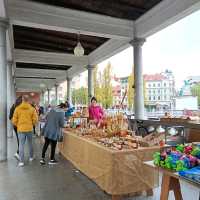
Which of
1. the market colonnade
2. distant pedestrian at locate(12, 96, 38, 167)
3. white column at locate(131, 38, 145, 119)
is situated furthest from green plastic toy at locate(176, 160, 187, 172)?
white column at locate(131, 38, 145, 119)

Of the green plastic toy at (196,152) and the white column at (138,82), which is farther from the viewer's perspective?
the white column at (138,82)

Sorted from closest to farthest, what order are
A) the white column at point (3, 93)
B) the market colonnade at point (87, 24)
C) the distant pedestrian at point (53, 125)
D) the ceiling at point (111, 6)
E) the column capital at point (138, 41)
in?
the distant pedestrian at point (53, 125), the white column at point (3, 93), the market colonnade at point (87, 24), the ceiling at point (111, 6), the column capital at point (138, 41)

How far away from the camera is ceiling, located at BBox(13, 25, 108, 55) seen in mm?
8372

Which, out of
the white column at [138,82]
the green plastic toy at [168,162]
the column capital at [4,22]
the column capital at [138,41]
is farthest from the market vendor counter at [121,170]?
the column capital at [138,41]

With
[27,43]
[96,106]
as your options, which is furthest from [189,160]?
[27,43]

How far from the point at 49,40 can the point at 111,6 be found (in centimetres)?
376

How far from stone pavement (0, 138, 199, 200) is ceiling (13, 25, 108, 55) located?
5153 millimetres

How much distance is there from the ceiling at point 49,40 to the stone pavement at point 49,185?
16.9 feet

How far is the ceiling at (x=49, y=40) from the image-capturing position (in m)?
8.37

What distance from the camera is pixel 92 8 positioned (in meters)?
6.54

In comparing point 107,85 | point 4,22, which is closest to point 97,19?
point 4,22

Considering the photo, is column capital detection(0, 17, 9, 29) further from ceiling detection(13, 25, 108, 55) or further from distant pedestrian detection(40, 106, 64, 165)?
distant pedestrian detection(40, 106, 64, 165)

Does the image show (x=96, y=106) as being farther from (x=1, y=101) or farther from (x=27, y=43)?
(x=27, y=43)

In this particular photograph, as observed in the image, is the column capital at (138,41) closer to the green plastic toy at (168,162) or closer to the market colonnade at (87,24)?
the market colonnade at (87,24)
